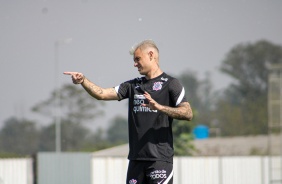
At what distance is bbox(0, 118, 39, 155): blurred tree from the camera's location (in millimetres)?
10758

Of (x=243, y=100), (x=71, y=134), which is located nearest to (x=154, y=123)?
(x=71, y=134)

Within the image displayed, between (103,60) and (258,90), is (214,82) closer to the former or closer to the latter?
(258,90)

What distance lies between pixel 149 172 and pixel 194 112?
12.6 metres

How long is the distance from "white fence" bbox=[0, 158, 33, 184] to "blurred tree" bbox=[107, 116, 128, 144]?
66.5 inches

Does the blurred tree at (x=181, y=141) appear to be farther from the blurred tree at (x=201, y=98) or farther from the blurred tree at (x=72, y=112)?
the blurred tree at (x=72, y=112)

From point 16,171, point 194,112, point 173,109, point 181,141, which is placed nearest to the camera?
point 173,109

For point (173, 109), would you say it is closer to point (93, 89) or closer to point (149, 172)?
point (149, 172)

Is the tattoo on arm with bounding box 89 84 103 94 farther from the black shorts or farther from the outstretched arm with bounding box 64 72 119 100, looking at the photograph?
the black shorts

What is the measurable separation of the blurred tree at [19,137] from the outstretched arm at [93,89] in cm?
495

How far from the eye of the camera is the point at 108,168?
34.6 feet

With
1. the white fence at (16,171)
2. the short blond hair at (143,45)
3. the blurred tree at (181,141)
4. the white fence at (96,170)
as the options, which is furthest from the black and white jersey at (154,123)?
the blurred tree at (181,141)

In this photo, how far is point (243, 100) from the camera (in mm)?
22266

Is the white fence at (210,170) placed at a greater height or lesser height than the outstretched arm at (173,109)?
lesser

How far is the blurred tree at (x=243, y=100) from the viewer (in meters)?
20.8
